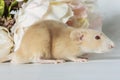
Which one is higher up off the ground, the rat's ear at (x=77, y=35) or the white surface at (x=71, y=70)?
the rat's ear at (x=77, y=35)

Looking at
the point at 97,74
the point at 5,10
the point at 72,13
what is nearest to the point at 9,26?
the point at 5,10

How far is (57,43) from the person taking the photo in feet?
2.91

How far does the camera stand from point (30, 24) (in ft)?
3.15

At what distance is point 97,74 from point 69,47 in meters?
0.13

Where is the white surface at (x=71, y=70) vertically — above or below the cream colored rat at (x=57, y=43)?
below

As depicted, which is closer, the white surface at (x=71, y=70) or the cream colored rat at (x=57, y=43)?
the white surface at (x=71, y=70)

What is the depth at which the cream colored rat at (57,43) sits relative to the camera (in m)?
0.88

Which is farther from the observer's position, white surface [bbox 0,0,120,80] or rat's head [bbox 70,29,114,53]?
rat's head [bbox 70,29,114,53]

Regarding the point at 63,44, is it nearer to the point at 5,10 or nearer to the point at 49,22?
the point at 49,22

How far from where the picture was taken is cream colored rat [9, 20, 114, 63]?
2.89ft

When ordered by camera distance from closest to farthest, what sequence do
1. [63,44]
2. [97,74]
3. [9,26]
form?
[97,74] < [63,44] < [9,26]

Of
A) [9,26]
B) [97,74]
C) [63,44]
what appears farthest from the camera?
[9,26]

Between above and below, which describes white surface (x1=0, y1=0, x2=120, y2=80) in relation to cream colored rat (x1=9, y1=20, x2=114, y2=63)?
below

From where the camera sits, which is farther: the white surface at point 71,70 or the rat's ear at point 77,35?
the rat's ear at point 77,35
